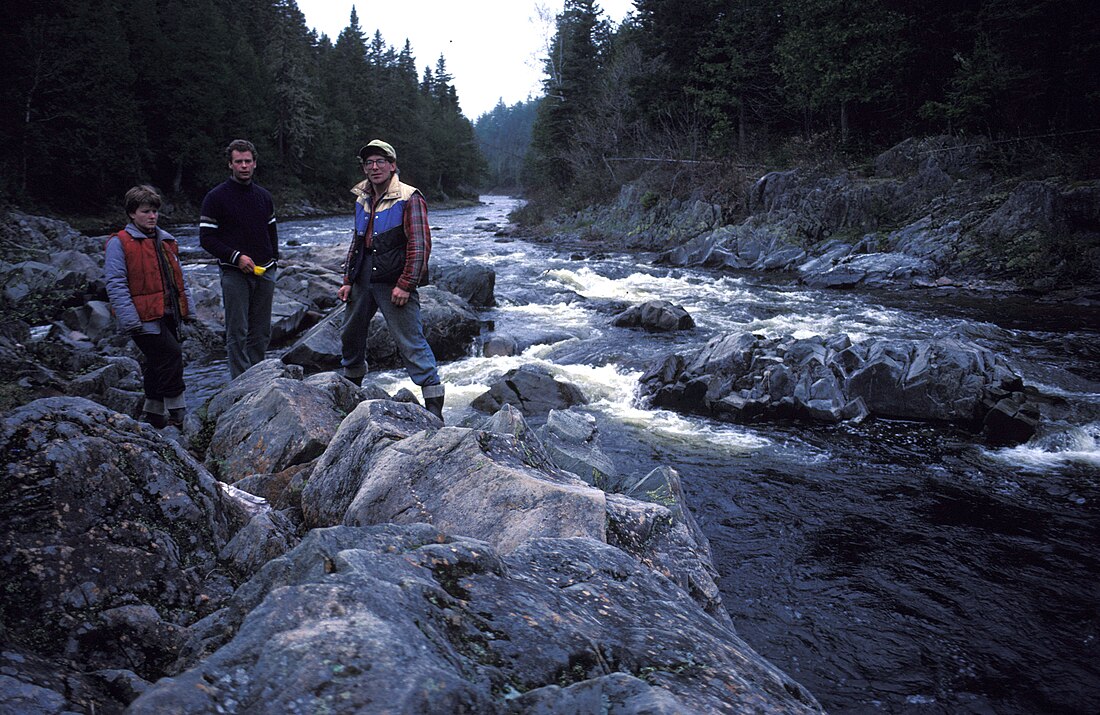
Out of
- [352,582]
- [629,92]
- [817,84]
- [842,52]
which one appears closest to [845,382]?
[352,582]

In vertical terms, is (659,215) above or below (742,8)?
below

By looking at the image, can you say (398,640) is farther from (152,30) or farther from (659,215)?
(152,30)

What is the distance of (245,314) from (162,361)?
3.36 ft

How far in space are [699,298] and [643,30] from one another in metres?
25.6

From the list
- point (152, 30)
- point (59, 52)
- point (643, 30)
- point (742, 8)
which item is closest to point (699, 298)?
point (742, 8)

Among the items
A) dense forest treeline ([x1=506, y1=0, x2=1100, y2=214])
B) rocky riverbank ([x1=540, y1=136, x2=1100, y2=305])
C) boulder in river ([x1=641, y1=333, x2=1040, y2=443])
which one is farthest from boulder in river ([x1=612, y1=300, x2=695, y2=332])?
dense forest treeline ([x1=506, y1=0, x2=1100, y2=214])

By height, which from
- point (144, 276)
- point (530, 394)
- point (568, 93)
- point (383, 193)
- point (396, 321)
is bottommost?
point (530, 394)

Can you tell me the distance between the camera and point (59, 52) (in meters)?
27.7

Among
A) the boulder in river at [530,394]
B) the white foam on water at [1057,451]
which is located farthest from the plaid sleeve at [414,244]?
the white foam on water at [1057,451]

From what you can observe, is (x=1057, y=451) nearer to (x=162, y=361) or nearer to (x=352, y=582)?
(x=352, y=582)

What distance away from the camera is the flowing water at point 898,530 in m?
3.60

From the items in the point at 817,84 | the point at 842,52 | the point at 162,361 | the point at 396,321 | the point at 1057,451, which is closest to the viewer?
the point at 162,361

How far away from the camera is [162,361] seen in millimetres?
5496

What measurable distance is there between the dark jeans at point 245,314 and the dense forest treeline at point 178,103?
25657 millimetres
